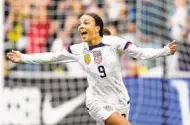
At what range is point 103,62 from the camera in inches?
347

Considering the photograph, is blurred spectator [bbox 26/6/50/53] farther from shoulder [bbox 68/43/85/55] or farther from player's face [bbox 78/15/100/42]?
player's face [bbox 78/15/100/42]

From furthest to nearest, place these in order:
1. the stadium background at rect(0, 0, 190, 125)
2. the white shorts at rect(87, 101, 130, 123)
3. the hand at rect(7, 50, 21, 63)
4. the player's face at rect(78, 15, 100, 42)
A: the stadium background at rect(0, 0, 190, 125) → the hand at rect(7, 50, 21, 63) → the white shorts at rect(87, 101, 130, 123) → the player's face at rect(78, 15, 100, 42)

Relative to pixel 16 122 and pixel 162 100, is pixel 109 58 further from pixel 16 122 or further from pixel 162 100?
pixel 16 122

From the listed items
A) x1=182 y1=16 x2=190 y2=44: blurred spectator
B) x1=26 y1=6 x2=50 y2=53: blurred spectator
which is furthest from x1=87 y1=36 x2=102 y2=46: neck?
x1=182 y1=16 x2=190 y2=44: blurred spectator

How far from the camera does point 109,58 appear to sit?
885cm

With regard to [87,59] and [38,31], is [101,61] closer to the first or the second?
[87,59]

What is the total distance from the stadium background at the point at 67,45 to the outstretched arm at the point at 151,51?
3704mm

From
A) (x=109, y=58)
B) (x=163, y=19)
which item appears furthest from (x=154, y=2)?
(x=109, y=58)

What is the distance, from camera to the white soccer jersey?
881cm

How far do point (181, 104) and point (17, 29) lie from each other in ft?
9.86

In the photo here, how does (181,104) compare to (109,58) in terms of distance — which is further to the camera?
(181,104)

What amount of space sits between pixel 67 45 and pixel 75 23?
455 mm

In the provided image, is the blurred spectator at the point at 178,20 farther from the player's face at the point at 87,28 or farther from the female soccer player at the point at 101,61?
the player's face at the point at 87,28

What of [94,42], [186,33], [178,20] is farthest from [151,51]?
[178,20]
